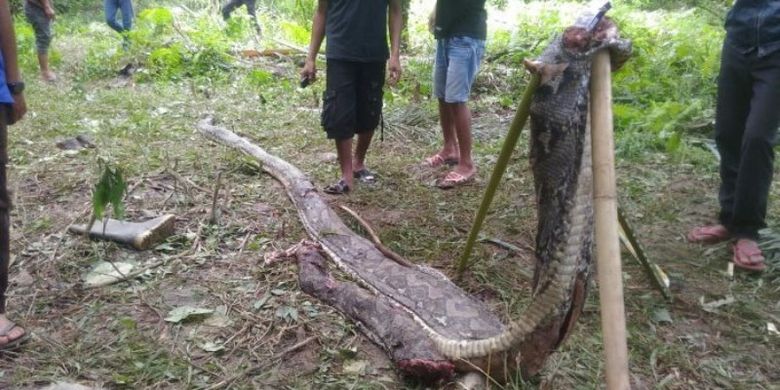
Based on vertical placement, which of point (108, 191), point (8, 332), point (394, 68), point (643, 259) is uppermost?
point (394, 68)

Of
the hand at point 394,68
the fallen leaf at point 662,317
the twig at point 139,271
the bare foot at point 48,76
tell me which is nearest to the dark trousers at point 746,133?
the fallen leaf at point 662,317

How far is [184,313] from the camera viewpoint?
2693 mm

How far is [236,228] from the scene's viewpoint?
358cm

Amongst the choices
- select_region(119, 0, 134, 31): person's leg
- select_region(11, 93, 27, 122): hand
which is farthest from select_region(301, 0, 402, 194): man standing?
select_region(119, 0, 134, 31): person's leg

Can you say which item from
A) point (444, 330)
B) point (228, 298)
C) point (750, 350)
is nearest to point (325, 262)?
point (228, 298)

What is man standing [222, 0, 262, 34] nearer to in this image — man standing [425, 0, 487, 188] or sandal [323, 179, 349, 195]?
man standing [425, 0, 487, 188]

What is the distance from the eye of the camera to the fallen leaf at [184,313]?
2.66 meters

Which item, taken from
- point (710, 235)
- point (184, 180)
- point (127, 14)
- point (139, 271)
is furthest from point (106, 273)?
point (127, 14)

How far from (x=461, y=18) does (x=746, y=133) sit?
2002 millimetres

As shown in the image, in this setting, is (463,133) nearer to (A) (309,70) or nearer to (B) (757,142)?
(A) (309,70)

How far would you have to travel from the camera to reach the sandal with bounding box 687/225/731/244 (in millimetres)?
3348

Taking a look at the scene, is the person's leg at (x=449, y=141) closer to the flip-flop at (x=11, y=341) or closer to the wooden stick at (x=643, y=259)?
the wooden stick at (x=643, y=259)

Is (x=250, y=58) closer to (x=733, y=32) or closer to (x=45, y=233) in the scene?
(x=45, y=233)

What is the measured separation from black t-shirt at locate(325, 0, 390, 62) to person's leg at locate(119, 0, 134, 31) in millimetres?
6204
